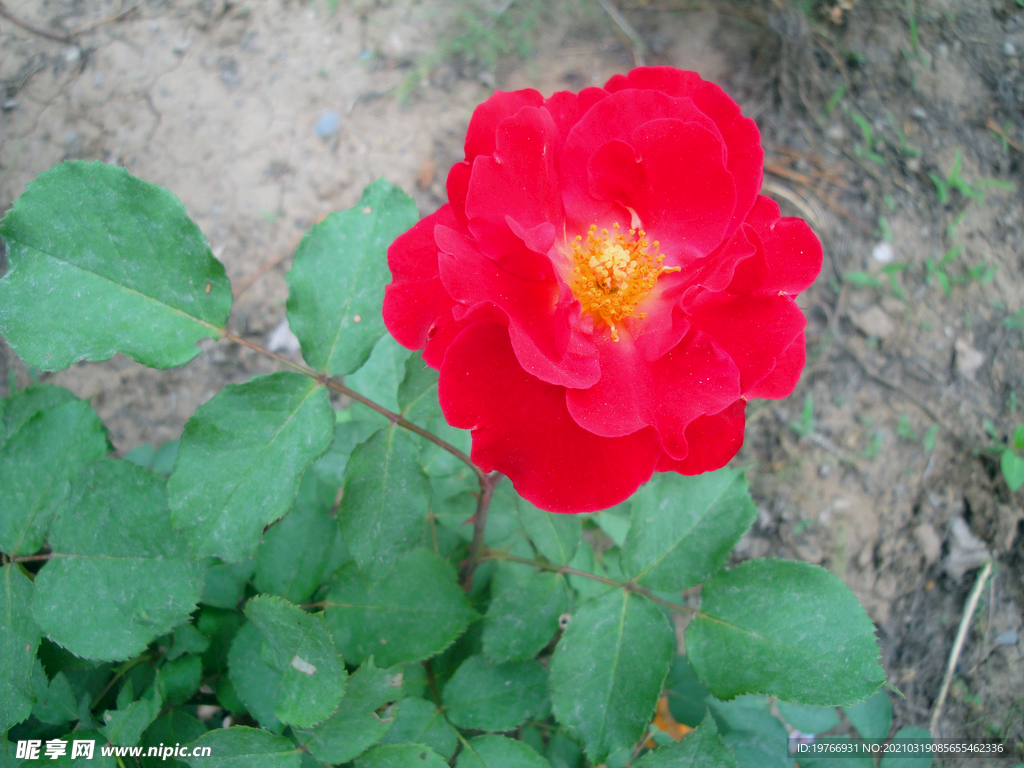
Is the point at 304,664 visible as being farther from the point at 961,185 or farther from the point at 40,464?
the point at 961,185

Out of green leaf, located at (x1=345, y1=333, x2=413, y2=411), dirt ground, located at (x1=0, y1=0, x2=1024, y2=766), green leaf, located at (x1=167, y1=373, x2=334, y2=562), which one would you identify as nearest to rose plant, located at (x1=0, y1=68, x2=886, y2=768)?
green leaf, located at (x1=167, y1=373, x2=334, y2=562)

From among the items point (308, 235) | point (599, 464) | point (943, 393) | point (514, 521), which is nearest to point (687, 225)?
point (599, 464)

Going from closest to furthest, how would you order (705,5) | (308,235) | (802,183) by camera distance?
(308,235)
(802,183)
(705,5)

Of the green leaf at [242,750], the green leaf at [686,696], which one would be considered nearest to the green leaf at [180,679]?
the green leaf at [242,750]

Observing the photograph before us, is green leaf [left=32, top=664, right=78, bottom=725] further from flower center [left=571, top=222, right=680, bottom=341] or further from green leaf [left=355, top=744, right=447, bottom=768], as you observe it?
flower center [left=571, top=222, right=680, bottom=341]

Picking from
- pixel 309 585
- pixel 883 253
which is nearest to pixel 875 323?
pixel 883 253

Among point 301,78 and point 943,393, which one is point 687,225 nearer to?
point 943,393
